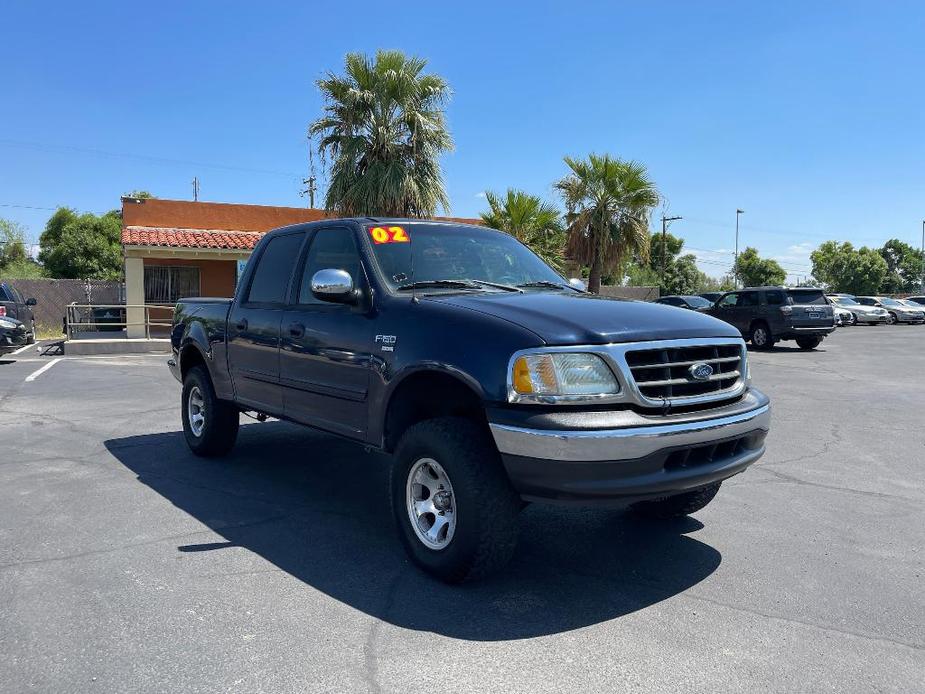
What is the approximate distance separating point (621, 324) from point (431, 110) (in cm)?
1498

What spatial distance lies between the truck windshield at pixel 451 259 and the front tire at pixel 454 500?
3.62ft

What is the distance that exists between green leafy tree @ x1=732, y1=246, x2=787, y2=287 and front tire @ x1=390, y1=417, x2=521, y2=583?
203ft

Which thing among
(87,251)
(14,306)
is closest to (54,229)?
(87,251)

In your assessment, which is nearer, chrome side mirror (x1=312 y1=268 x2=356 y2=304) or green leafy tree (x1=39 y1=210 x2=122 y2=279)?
chrome side mirror (x1=312 y1=268 x2=356 y2=304)

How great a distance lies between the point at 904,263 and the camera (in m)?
75.3

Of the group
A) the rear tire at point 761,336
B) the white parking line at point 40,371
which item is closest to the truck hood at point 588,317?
the white parking line at point 40,371

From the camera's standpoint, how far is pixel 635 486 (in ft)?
11.1

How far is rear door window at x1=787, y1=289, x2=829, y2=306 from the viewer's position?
19.9 m

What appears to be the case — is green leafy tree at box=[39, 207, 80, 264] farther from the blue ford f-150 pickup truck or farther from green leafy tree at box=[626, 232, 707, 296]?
the blue ford f-150 pickup truck

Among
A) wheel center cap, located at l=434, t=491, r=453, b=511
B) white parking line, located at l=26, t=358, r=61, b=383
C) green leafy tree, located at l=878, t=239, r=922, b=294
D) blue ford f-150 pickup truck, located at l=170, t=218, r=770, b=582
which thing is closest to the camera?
blue ford f-150 pickup truck, located at l=170, t=218, r=770, b=582

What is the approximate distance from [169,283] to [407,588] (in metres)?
20.2

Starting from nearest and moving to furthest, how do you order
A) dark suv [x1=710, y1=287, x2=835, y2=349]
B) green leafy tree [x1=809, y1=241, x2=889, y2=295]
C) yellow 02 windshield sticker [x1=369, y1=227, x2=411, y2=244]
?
1. yellow 02 windshield sticker [x1=369, y1=227, x2=411, y2=244]
2. dark suv [x1=710, y1=287, x2=835, y2=349]
3. green leafy tree [x1=809, y1=241, x2=889, y2=295]

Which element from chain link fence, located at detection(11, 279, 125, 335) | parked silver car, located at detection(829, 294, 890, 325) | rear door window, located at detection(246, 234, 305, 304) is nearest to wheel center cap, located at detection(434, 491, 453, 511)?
rear door window, located at detection(246, 234, 305, 304)

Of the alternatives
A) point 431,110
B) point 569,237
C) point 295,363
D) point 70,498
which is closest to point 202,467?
point 70,498
